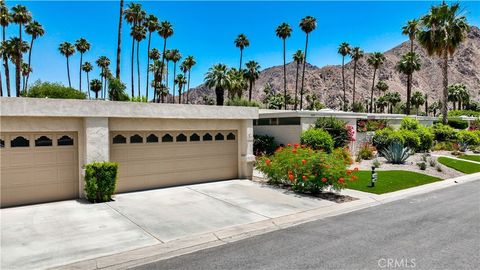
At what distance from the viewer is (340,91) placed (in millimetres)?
145500

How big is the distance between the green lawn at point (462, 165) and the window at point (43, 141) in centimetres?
2141

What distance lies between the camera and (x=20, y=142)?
1121 centimetres

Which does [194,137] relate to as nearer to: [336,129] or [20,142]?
[20,142]

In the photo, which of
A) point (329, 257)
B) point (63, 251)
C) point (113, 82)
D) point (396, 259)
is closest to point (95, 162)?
point (63, 251)

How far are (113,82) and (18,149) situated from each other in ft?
103

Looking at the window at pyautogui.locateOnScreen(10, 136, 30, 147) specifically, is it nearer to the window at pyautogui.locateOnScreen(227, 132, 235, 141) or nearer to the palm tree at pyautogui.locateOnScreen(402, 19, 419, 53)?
the window at pyautogui.locateOnScreen(227, 132, 235, 141)

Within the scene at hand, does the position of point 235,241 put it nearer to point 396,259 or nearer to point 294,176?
point 396,259

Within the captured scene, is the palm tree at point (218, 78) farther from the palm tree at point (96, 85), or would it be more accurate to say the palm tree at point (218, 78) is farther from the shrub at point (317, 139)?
the palm tree at point (96, 85)

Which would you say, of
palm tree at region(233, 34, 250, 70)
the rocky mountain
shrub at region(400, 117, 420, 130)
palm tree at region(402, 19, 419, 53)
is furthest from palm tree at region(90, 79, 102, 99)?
the rocky mountain

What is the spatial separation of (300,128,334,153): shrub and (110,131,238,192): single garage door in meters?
6.79

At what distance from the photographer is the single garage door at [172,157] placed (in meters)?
13.4

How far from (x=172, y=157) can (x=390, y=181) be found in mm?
10131

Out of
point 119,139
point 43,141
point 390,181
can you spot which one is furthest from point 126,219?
point 390,181

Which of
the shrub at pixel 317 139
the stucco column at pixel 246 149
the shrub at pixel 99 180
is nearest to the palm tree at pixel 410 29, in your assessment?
the shrub at pixel 317 139
